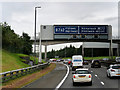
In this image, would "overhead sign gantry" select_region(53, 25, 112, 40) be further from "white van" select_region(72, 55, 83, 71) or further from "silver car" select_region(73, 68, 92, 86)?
"silver car" select_region(73, 68, 92, 86)

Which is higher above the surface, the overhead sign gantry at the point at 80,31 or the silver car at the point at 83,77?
the overhead sign gantry at the point at 80,31

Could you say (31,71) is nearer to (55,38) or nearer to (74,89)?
(74,89)

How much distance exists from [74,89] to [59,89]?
1034mm

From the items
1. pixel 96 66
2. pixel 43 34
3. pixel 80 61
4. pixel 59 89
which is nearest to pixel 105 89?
pixel 59 89

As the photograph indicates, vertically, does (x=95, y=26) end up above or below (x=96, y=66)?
above

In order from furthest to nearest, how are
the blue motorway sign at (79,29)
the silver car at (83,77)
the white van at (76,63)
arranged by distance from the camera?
the blue motorway sign at (79,29)
the white van at (76,63)
the silver car at (83,77)

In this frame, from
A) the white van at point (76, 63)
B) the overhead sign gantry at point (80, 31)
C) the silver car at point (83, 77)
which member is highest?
the overhead sign gantry at point (80, 31)

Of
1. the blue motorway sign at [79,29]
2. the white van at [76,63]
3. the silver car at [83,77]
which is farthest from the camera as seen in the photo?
the blue motorway sign at [79,29]

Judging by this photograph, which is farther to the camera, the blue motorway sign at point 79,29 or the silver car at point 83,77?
the blue motorway sign at point 79,29

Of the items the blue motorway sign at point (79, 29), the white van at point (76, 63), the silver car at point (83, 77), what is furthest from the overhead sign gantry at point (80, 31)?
the silver car at point (83, 77)

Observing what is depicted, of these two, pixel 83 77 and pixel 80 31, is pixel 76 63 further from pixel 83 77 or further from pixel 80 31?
pixel 83 77

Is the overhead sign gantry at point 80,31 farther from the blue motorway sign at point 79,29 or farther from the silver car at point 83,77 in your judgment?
the silver car at point 83,77

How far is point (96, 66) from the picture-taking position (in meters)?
51.4

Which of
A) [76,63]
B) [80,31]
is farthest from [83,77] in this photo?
[80,31]
